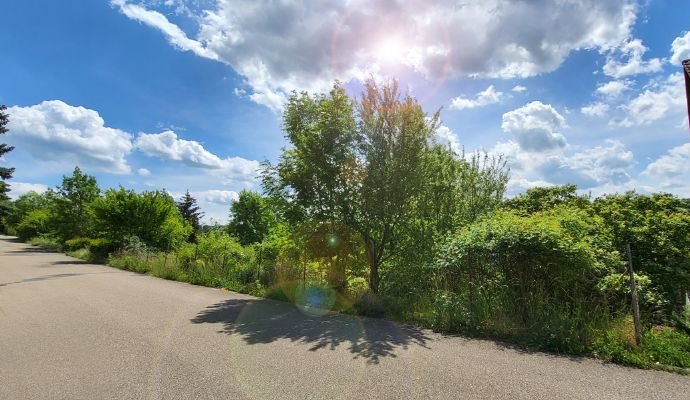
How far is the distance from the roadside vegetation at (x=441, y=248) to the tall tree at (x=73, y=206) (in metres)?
19.6

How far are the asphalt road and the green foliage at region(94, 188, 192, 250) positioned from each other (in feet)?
54.4

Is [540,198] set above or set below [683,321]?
above

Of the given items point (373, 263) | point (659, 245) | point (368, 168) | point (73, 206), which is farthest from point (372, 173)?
point (73, 206)

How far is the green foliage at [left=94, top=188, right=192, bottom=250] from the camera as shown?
78.9 feet

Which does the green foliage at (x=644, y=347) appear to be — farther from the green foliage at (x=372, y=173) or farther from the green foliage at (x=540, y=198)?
the green foliage at (x=540, y=198)

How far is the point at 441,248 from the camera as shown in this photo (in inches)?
318

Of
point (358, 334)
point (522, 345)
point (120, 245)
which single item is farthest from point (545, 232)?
point (120, 245)

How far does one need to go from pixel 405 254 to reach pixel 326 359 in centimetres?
505

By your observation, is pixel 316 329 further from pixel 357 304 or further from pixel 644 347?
pixel 644 347

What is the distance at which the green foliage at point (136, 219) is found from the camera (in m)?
24.0

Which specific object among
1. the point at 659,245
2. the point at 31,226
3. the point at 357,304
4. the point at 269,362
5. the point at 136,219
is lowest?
the point at 269,362

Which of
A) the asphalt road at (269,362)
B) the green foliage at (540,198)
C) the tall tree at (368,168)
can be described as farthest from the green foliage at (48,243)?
the green foliage at (540,198)

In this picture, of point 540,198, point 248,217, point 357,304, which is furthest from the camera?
point 248,217

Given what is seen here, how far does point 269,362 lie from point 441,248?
4.27 meters
